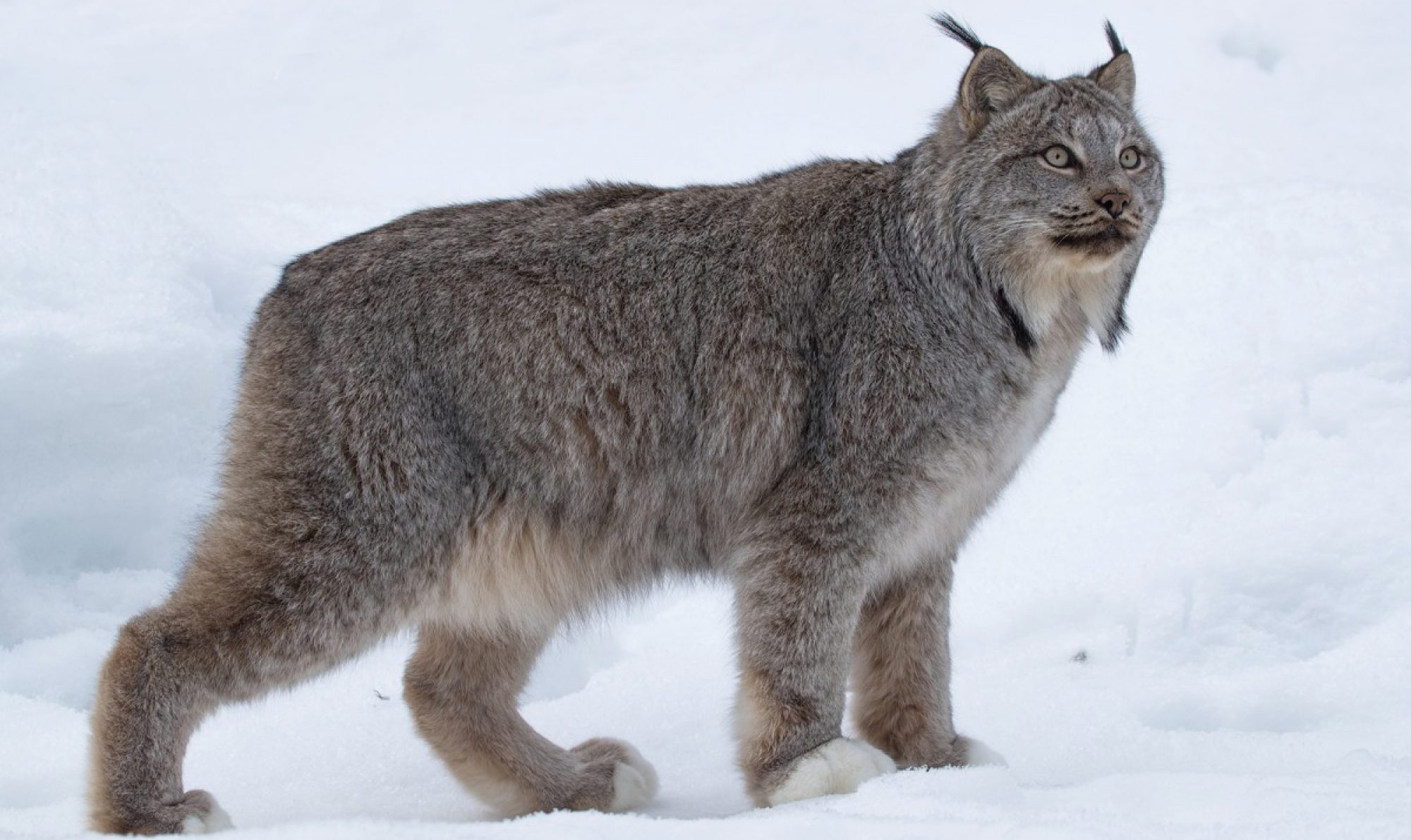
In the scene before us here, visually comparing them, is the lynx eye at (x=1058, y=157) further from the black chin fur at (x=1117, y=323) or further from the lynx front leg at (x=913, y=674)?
the lynx front leg at (x=913, y=674)

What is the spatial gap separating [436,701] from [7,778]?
140 centimetres

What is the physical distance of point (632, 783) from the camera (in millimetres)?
5211

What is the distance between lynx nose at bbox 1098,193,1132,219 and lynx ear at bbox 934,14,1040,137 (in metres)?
0.52

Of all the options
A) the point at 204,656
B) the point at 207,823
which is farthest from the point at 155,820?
the point at 204,656

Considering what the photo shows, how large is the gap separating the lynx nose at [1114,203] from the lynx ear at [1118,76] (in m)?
0.68

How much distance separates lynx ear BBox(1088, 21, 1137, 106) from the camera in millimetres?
5305

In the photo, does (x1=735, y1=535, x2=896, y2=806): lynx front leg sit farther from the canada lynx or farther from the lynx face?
the lynx face

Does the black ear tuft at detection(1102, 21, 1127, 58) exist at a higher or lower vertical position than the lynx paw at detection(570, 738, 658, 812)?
higher

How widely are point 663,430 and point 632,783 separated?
45.4 inches

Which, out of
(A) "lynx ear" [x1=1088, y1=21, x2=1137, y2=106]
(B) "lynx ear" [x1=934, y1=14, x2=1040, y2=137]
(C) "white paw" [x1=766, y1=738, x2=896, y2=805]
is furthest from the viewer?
(A) "lynx ear" [x1=1088, y1=21, x2=1137, y2=106]

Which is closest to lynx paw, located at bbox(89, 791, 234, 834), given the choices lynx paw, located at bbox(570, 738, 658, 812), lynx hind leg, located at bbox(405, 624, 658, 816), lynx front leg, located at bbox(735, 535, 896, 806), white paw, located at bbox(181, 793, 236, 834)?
white paw, located at bbox(181, 793, 236, 834)

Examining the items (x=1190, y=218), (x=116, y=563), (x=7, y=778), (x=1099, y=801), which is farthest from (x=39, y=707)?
(x=1190, y=218)

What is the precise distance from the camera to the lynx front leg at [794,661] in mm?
4703

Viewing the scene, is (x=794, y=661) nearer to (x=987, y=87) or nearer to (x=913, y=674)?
(x=913, y=674)
